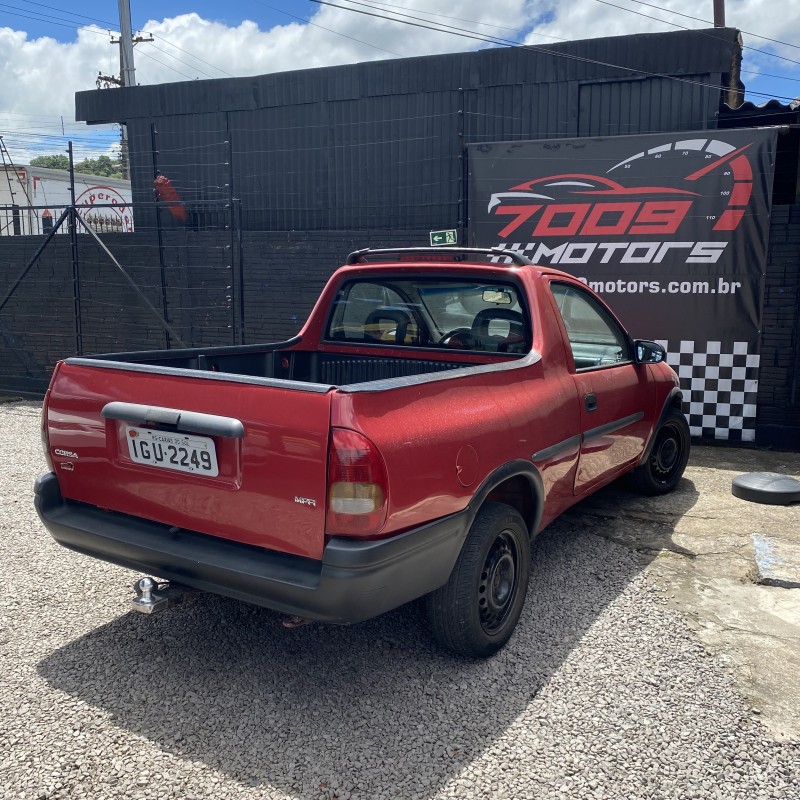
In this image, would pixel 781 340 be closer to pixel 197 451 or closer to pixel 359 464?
pixel 359 464

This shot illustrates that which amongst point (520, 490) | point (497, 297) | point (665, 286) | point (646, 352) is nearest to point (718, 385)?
point (665, 286)

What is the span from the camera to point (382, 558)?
8.59 ft

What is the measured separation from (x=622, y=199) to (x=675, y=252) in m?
0.76

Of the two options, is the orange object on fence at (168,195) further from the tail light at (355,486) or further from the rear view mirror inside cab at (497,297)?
the tail light at (355,486)

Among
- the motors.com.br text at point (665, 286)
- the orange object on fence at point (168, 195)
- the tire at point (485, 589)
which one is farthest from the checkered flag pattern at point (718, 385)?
the orange object on fence at point (168, 195)

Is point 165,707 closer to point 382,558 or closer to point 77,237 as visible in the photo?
point 382,558

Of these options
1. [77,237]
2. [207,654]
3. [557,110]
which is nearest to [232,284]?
[77,237]

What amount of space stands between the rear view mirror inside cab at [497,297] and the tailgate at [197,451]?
1.79 m

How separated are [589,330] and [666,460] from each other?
1.70 metres

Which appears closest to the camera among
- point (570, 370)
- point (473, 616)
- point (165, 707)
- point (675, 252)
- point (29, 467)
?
point (165, 707)

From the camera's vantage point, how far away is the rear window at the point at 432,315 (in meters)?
4.10

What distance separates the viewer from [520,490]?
3.61 metres

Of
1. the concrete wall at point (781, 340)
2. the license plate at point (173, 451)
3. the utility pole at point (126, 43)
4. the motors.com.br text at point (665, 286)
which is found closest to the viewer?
the license plate at point (173, 451)

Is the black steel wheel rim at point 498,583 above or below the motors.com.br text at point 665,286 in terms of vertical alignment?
below
